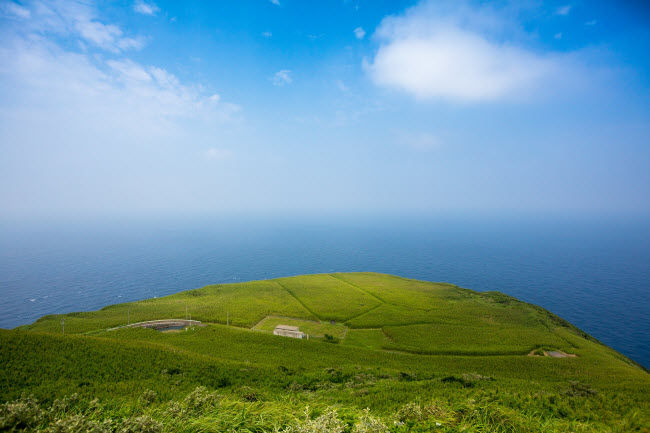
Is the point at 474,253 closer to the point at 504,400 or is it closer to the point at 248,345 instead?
the point at 248,345

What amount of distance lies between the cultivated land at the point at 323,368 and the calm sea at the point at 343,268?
22.3 meters

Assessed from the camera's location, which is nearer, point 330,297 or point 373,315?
point 373,315

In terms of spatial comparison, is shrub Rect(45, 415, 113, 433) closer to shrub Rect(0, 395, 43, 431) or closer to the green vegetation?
shrub Rect(0, 395, 43, 431)

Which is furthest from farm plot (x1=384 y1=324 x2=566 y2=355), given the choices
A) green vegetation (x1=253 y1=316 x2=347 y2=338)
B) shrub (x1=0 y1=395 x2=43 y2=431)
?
shrub (x1=0 y1=395 x2=43 y2=431)

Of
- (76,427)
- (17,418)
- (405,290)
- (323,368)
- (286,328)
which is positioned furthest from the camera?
(405,290)

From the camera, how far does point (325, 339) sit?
40906mm

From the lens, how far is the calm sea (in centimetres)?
6512

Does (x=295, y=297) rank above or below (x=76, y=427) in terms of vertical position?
below

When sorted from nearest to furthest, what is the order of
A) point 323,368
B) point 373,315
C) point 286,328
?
point 323,368 < point 286,328 < point 373,315

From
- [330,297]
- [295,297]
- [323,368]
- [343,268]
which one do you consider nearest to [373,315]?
[330,297]

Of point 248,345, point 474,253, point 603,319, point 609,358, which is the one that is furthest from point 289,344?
point 474,253

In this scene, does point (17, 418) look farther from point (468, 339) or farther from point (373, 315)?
point (373, 315)

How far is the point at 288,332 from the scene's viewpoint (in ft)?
135

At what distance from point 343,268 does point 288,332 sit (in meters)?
72.9
